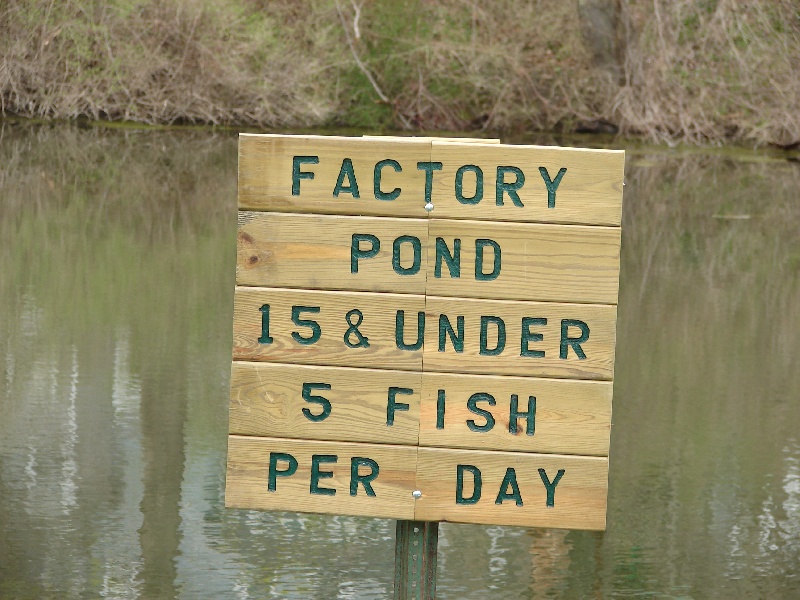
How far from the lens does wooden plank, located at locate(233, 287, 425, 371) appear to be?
388cm

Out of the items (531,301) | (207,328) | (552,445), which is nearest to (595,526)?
(552,445)

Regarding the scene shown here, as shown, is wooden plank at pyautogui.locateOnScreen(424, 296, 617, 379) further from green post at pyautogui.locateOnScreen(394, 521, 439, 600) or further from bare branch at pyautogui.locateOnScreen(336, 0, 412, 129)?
bare branch at pyautogui.locateOnScreen(336, 0, 412, 129)

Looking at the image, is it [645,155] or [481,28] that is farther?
[481,28]

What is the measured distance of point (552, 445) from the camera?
3.88 metres

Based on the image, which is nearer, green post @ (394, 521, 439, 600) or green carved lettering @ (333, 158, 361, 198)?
green carved lettering @ (333, 158, 361, 198)

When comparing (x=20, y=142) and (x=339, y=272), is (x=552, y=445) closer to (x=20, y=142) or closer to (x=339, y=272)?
(x=339, y=272)

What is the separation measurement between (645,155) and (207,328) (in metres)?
12.7

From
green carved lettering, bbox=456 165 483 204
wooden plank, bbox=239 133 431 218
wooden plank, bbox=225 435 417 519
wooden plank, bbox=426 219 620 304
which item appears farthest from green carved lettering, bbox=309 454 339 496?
green carved lettering, bbox=456 165 483 204

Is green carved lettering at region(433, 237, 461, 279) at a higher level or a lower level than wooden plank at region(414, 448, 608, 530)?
higher

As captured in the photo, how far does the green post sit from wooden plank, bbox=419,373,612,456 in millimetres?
273

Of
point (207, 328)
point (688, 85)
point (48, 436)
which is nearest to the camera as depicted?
point (48, 436)

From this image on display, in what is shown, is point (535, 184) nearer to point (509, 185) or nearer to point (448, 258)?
point (509, 185)

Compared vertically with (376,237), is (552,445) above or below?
below

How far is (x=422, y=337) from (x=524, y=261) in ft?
1.06
